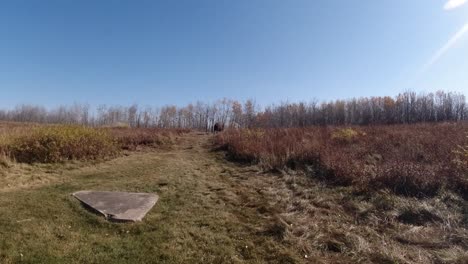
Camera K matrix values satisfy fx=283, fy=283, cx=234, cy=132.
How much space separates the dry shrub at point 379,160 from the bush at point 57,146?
17.0ft

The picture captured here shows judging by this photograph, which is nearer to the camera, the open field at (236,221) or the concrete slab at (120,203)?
the open field at (236,221)

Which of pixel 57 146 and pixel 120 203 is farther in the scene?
pixel 57 146

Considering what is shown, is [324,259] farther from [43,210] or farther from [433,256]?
[43,210]

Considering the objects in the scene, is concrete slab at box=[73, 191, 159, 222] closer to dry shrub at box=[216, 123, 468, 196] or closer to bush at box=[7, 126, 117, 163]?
bush at box=[7, 126, 117, 163]

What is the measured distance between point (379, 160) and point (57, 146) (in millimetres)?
9792

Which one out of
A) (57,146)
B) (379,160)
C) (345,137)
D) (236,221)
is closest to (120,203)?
(236,221)

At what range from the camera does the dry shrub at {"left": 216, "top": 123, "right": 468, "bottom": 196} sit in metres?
5.77

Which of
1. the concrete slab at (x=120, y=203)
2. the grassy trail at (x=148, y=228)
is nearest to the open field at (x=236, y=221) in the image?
the grassy trail at (x=148, y=228)

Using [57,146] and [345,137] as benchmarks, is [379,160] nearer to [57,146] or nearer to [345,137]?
[345,137]

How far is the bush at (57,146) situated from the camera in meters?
8.45

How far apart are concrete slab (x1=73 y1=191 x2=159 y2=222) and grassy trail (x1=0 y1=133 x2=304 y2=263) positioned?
0.15 m

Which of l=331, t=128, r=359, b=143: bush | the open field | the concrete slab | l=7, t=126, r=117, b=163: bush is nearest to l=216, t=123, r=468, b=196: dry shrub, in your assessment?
l=331, t=128, r=359, b=143: bush

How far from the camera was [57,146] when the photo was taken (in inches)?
352

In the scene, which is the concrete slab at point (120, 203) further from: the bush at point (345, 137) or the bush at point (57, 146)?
the bush at point (345, 137)
